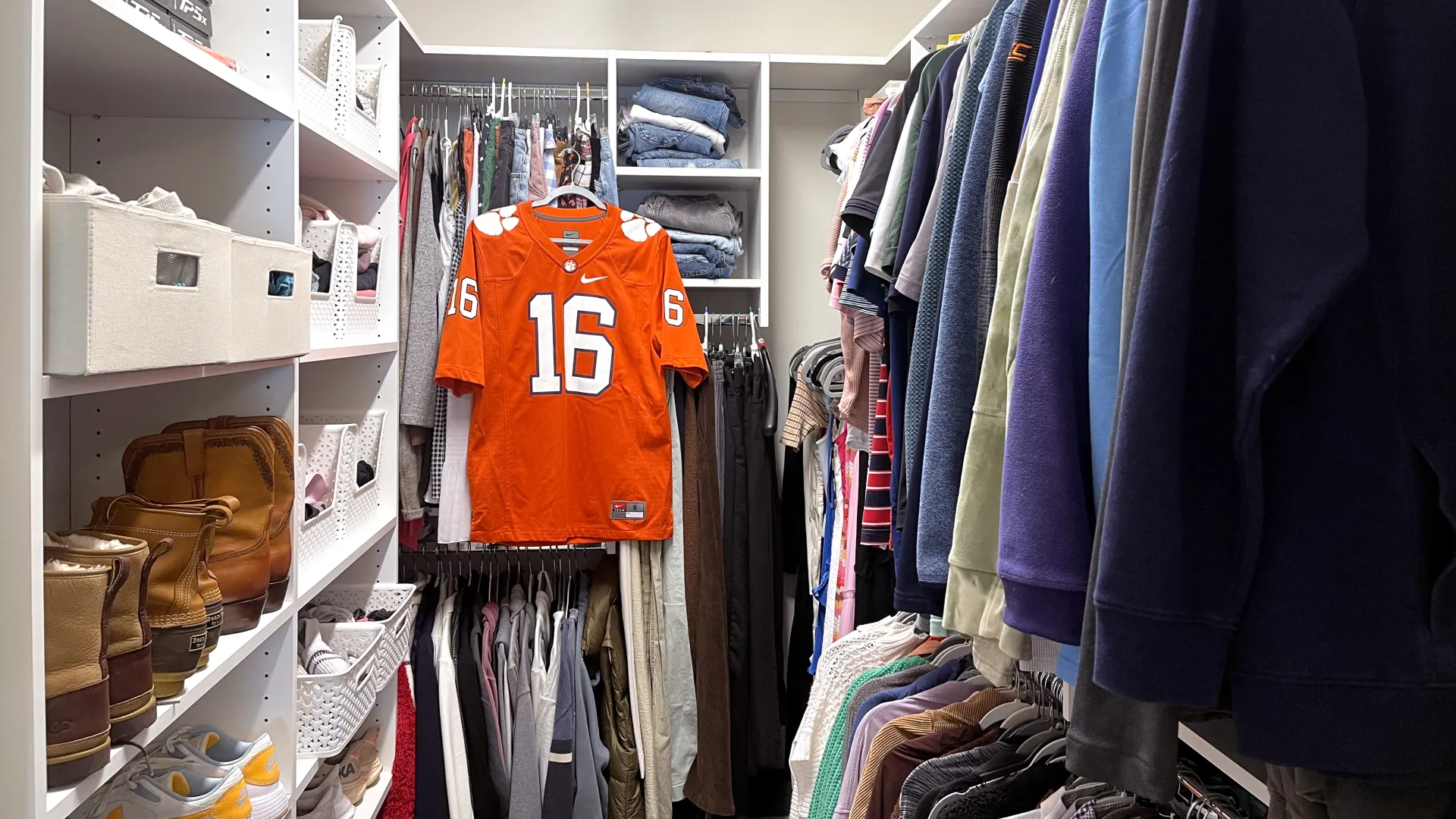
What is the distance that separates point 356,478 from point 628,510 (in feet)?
2.25

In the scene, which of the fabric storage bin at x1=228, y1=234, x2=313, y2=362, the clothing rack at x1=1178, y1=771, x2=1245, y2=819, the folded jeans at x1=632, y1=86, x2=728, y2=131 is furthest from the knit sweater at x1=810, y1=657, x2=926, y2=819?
the folded jeans at x1=632, y1=86, x2=728, y2=131

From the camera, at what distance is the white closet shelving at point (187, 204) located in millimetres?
876

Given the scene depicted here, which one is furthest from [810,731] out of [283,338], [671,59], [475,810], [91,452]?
[671,59]

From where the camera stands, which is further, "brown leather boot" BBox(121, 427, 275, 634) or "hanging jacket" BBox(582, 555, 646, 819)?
"hanging jacket" BBox(582, 555, 646, 819)

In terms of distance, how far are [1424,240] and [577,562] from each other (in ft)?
8.14

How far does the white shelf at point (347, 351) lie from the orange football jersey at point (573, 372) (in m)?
0.22

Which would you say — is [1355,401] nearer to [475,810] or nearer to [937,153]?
[937,153]

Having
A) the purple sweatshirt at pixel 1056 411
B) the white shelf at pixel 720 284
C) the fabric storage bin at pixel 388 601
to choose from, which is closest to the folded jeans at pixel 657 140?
the white shelf at pixel 720 284

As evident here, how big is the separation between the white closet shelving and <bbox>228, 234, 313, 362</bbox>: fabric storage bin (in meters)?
0.03

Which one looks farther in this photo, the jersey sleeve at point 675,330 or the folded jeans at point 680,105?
the folded jeans at point 680,105

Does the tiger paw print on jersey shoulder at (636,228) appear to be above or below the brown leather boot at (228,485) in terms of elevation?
above

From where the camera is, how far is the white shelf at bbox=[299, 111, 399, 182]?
171cm

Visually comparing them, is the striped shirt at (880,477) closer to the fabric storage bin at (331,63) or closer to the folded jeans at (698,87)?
the fabric storage bin at (331,63)

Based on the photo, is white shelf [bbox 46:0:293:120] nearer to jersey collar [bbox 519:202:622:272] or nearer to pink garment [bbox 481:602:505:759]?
jersey collar [bbox 519:202:622:272]
